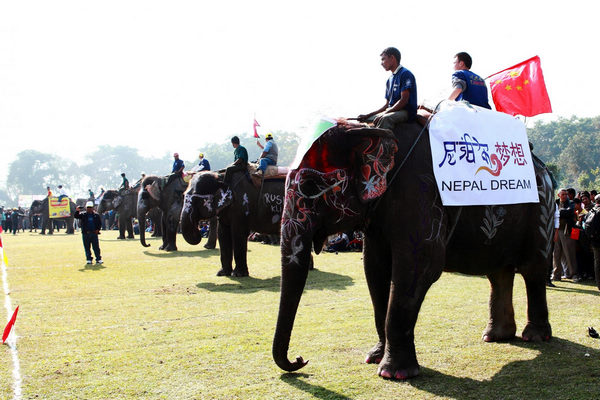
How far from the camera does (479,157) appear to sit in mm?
6188

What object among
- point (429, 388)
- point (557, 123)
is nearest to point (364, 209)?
point (429, 388)

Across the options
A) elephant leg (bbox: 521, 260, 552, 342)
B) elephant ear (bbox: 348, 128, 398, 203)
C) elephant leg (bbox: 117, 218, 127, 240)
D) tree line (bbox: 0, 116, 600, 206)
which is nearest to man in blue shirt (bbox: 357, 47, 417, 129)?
elephant ear (bbox: 348, 128, 398, 203)

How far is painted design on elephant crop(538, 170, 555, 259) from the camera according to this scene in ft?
22.5

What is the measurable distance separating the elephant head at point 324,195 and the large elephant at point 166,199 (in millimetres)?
14843

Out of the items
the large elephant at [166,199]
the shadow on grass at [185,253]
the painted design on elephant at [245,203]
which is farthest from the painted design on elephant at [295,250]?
the large elephant at [166,199]

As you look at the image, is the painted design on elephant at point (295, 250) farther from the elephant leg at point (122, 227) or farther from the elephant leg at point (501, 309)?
the elephant leg at point (122, 227)

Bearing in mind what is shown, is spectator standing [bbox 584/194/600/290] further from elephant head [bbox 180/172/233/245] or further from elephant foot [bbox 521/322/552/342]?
elephant head [bbox 180/172/233/245]

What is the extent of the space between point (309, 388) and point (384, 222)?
1741mm

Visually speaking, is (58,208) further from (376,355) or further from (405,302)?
(405,302)

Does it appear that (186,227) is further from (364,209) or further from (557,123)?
(557,123)

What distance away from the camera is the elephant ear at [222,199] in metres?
12.8

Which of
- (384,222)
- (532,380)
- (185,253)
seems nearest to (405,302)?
(384,222)

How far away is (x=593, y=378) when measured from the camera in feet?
17.5

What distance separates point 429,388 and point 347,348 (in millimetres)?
1558
